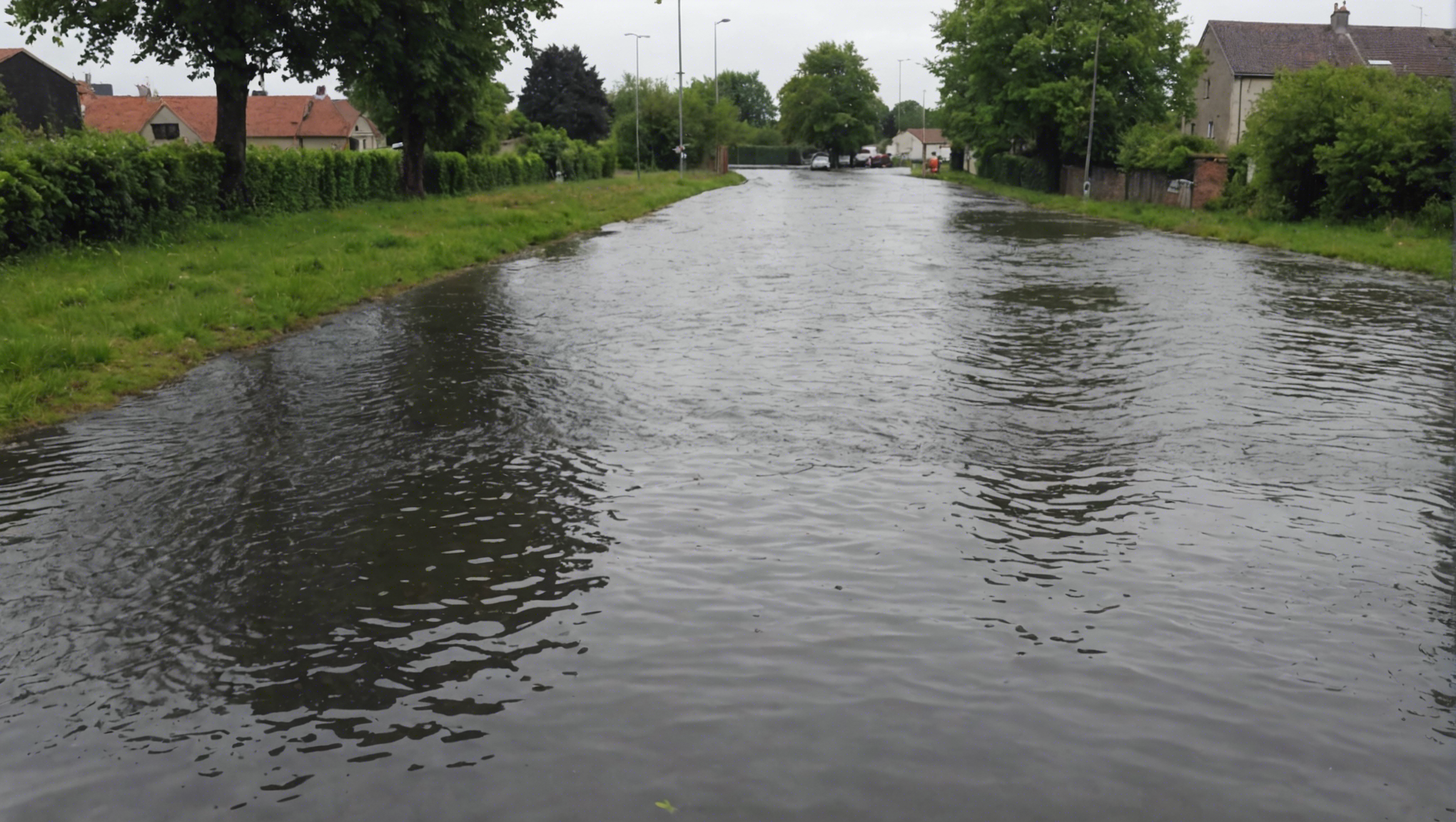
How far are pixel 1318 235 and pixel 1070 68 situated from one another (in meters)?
30.2

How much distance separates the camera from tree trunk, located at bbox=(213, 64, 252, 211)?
25.3m

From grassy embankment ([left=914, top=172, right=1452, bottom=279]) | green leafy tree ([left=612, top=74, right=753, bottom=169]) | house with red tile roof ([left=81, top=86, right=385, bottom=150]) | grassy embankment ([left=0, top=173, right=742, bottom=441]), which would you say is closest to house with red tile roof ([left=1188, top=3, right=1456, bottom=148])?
grassy embankment ([left=914, top=172, right=1452, bottom=279])

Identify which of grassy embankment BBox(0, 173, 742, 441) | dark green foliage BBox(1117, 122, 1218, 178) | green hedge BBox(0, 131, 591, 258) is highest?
dark green foliage BBox(1117, 122, 1218, 178)

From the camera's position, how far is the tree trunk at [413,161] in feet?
122

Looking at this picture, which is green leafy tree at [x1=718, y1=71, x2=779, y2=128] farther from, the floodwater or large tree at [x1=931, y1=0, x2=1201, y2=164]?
the floodwater

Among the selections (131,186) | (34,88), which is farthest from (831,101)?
(131,186)

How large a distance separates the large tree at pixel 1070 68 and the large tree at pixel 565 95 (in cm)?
3911

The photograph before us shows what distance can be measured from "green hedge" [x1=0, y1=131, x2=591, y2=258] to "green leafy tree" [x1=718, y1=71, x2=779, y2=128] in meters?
147

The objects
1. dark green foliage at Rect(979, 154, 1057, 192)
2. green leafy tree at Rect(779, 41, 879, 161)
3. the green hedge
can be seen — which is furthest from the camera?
green leafy tree at Rect(779, 41, 879, 161)

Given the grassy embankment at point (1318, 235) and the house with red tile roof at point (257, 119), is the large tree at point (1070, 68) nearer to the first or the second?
the grassy embankment at point (1318, 235)

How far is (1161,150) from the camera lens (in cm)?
4112

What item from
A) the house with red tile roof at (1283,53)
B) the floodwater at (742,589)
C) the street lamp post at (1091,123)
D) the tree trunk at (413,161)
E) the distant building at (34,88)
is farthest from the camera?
the house with red tile roof at (1283,53)

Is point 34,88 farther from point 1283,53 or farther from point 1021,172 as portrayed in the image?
point 1283,53

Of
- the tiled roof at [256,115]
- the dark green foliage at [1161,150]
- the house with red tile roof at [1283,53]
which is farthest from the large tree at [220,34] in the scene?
the tiled roof at [256,115]
